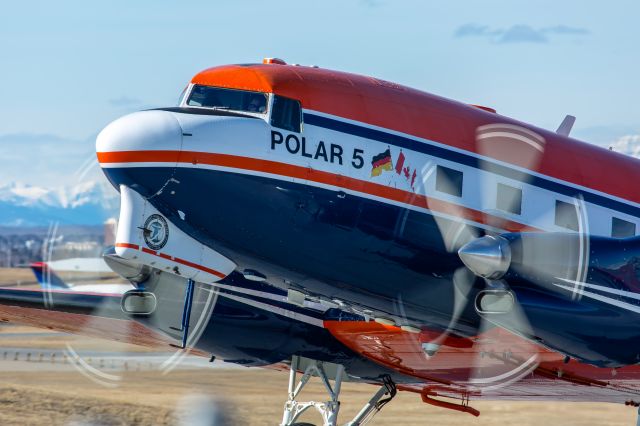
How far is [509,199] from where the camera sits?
15758 mm

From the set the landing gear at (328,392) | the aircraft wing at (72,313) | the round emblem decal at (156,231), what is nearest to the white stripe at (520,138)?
the round emblem decal at (156,231)

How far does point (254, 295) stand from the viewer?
59.0ft

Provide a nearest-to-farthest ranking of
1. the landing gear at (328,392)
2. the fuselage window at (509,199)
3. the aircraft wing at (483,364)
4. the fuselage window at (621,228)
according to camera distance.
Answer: the fuselage window at (509,199) < the aircraft wing at (483,364) < the fuselage window at (621,228) < the landing gear at (328,392)

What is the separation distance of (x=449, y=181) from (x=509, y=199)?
998mm

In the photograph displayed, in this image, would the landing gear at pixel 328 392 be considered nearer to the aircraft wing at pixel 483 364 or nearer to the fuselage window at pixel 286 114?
the aircraft wing at pixel 483 364

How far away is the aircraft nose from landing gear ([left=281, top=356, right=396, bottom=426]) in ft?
20.0

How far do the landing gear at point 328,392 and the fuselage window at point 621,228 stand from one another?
493cm

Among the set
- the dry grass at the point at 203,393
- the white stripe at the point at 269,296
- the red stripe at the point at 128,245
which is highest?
the red stripe at the point at 128,245

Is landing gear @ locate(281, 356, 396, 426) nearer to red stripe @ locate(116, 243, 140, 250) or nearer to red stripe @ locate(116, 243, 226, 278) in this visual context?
red stripe @ locate(116, 243, 226, 278)

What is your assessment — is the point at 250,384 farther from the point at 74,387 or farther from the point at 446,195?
the point at 446,195

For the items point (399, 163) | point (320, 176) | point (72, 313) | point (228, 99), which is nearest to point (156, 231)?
point (228, 99)

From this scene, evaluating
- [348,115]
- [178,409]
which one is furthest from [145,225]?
[178,409]

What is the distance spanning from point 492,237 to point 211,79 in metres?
4.32

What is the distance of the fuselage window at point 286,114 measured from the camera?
→ 1438 cm
